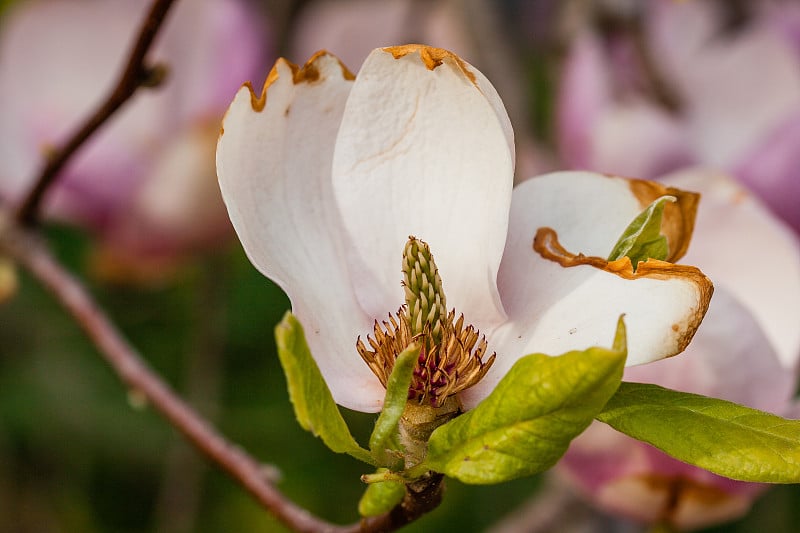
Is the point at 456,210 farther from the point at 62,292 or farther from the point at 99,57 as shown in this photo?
the point at 99,57

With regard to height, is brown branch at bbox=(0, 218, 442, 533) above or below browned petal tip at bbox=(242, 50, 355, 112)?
below

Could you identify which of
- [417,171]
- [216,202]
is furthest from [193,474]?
[417,171]

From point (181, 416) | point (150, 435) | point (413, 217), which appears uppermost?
point (413, 217)

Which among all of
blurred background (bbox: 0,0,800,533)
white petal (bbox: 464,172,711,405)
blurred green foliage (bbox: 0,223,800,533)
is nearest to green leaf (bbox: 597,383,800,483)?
white petal (bbox: 464,172,711,405)

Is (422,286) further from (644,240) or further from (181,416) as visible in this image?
(181,416)

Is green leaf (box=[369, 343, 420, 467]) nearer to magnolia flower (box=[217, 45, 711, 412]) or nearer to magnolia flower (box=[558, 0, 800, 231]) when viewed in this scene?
magnolia flower (box=[217, 45, 711, 412])

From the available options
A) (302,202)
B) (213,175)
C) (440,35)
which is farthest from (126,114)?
(302,202)

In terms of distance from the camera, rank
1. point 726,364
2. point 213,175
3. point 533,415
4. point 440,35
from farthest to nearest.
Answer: point 440,35
point 213,175
point 726,364
point 533,415
